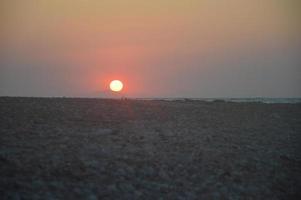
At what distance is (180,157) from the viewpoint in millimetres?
9789

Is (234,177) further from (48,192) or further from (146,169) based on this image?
(48,192)

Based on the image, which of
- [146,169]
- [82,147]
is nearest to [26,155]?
[82,147]

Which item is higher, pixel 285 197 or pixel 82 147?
pixel 82 147

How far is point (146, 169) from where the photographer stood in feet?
27.9

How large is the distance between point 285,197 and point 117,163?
13.3 ft

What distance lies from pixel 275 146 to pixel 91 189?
25.7ft

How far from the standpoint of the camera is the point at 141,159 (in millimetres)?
9305

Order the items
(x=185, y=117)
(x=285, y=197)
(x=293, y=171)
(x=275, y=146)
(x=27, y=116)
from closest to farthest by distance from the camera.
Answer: (x=285, y=197) < (x=293, y=171) < (x=275, y=146) < (x=27, y=116) < (x=185, y=117)

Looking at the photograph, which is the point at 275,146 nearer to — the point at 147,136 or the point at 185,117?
the point at 147,136

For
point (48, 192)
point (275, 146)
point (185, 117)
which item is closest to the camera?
point (48, 192)

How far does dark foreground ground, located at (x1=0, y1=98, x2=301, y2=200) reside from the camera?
7.20 metres

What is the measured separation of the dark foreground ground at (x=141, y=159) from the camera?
7195mm

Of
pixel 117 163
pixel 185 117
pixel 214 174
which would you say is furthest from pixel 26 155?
pixel 185 117

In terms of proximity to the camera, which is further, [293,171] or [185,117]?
[185,117]
